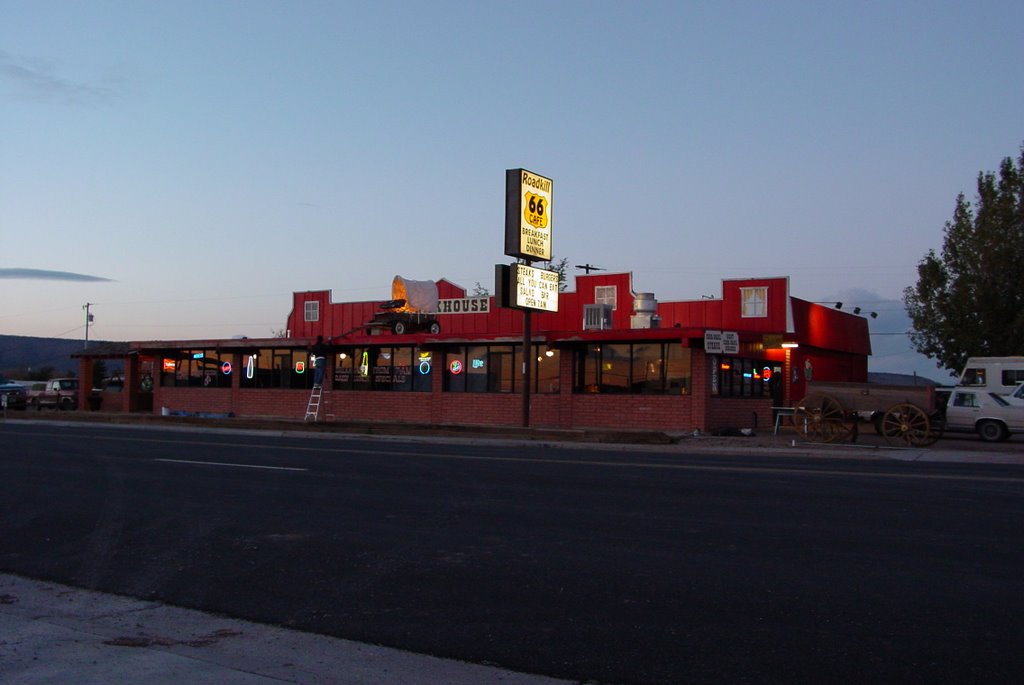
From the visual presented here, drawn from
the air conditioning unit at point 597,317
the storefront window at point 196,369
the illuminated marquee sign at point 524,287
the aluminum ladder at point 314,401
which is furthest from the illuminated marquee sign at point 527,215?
the storefront window at point 196,369

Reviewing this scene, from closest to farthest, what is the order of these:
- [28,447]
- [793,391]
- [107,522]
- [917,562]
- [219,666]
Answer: [219,666] → [917,562] → [107,522] → [28,447] → [793,391]

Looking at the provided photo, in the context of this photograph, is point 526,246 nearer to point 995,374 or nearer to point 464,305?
point 464,305

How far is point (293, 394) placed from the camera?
1736 inches

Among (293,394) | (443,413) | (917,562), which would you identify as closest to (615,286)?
(443,413)

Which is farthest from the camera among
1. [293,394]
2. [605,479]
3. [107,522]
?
[293,394]

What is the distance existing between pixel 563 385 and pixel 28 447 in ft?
61.6

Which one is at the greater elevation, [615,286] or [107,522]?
[615,286]

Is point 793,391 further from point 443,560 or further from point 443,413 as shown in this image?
point 443,560

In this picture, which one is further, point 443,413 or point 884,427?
point 443,413

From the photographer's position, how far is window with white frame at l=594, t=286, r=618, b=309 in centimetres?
4103

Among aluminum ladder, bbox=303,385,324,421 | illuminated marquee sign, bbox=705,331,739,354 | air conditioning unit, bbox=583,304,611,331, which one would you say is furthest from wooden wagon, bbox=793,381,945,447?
aluminum ladder, bbox=303,385,324,421

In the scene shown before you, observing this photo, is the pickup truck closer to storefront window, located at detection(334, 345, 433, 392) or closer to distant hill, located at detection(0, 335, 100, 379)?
storefront window, located at detection(334, 345, 433, 392)

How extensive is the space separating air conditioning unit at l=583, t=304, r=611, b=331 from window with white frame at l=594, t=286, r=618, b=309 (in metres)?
2.65

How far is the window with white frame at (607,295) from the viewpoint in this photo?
135 ft
